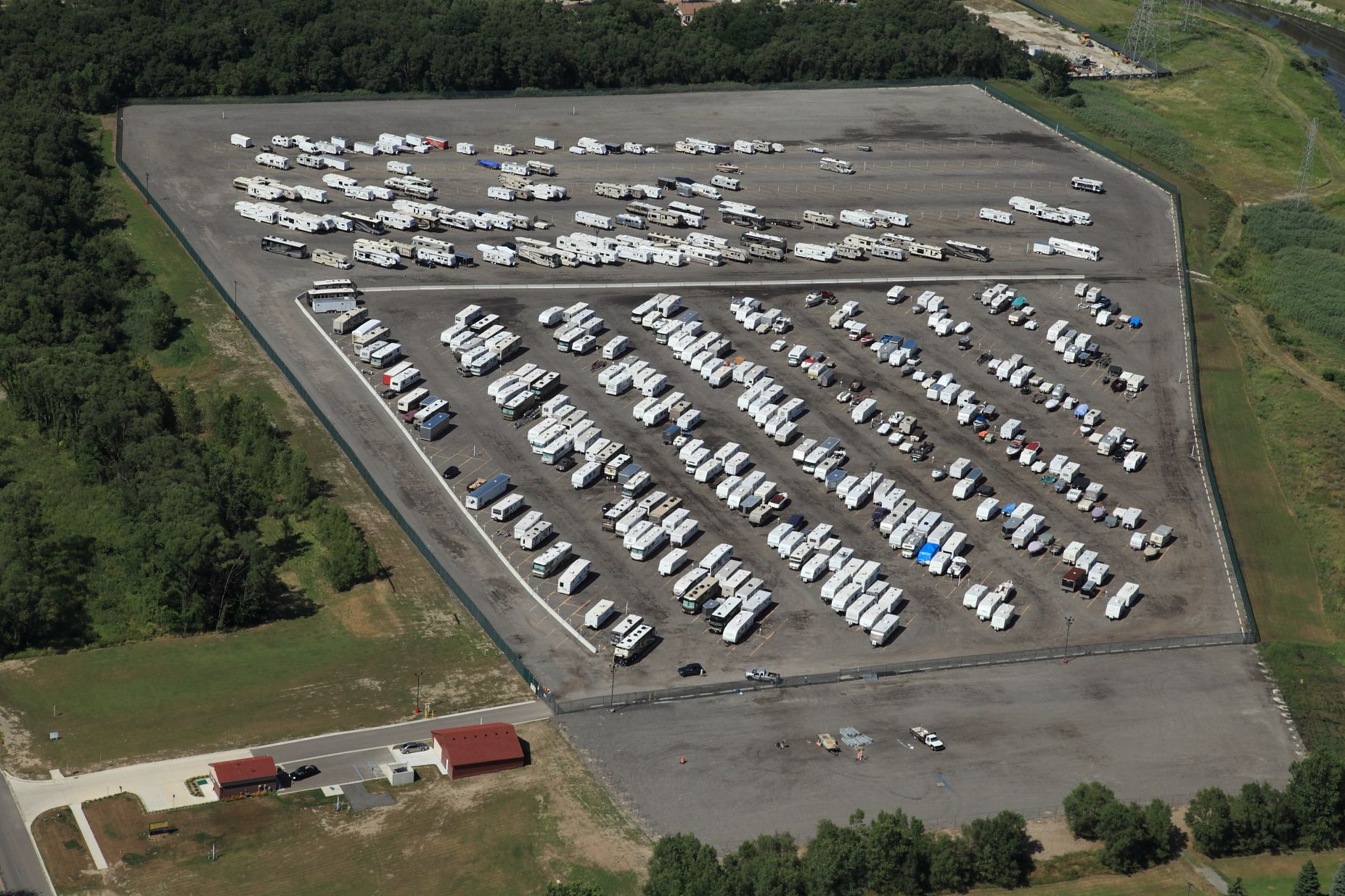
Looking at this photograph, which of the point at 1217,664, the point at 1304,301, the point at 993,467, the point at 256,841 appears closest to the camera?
the point at 256,841

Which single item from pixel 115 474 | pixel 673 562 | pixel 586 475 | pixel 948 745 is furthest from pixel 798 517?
pixel 115 474

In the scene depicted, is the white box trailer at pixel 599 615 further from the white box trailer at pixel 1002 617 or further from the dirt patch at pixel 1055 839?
the dirt patch at pixel 1055 839

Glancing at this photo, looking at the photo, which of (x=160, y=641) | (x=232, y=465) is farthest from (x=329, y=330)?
(x=160, y=641)

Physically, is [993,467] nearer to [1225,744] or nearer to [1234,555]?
[1234,555]

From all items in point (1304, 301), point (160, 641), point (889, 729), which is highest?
point (1304, 301)

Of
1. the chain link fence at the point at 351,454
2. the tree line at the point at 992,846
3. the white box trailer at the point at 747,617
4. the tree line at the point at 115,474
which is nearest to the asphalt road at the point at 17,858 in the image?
the tree line at the point at 115,474

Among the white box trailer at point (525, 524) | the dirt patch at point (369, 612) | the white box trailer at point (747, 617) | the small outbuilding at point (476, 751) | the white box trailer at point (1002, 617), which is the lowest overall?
the dirt patch at point (369, 612)

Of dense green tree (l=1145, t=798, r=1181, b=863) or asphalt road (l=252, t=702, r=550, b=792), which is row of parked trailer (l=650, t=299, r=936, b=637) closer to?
dense green tree (l=1145, t=798, r=1181, b=863)

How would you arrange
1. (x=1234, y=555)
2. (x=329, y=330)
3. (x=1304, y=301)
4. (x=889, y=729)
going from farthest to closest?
(x=1304, y=301) < (x=329, y=330) < (x=1234, y=555) < (x=889, y=729)
